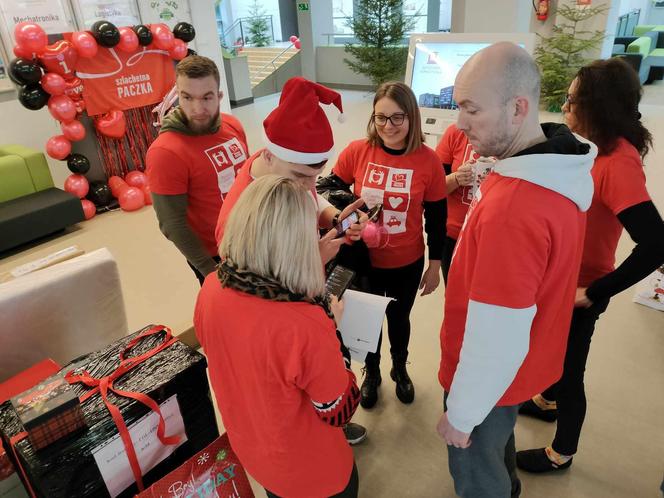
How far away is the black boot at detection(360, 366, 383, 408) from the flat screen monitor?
5.72 feet

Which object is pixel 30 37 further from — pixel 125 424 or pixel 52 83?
pixel 125 424

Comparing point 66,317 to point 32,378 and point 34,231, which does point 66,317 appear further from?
point 34,231

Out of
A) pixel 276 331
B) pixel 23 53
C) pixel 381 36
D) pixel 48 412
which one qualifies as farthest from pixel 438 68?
pixel 381 36

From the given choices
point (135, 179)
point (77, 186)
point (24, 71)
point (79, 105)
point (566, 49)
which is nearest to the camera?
point (24, 71)

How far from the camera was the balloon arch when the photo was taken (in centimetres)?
427

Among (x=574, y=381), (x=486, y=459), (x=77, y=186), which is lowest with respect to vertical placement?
(x=77, y=186)

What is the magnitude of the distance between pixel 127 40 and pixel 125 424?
14.8 feet

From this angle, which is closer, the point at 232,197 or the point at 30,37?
the point at 232,197

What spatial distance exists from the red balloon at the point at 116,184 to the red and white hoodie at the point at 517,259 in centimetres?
482

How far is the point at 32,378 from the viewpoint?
164 cm

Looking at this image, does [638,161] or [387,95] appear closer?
[638,161]

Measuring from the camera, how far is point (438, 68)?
3166mm

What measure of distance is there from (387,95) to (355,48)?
9.08 meters

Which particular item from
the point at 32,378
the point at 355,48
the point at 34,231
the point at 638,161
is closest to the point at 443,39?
the point at 638,161
